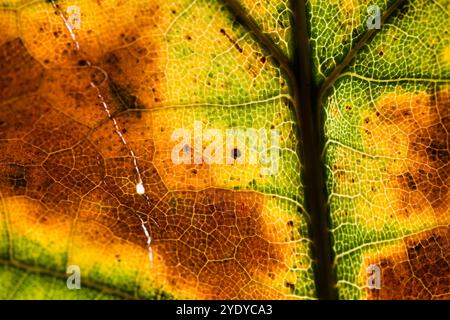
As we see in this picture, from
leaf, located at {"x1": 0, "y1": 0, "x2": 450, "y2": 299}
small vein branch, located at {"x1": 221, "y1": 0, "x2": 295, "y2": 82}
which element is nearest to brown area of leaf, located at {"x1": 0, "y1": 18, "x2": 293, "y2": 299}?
leaf, located at {"x1": 0, "y1": 0, "x2": 450, "y2": 299}

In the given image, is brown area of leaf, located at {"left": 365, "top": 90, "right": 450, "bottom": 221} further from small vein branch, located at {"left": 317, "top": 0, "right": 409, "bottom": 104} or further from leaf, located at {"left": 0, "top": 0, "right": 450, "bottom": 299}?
small vein branch, located at {"left": 317, "top": 0, "right": 409, "bottom": 104}

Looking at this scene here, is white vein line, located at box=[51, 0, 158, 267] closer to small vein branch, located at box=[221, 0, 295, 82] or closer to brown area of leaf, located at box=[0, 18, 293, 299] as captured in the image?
brown area of leaf, located at box=[0, 18, 293, 299]

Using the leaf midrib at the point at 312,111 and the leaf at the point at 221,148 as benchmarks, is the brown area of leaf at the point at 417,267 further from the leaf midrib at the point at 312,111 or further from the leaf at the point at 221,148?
the leaf midrib at the point at 312,111

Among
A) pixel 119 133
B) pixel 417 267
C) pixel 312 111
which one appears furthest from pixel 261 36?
pixel 417 267

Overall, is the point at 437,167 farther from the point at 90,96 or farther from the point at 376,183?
the point at 90,96

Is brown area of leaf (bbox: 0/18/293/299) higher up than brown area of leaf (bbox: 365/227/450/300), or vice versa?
brown area of leaf (bbox: 0/18/293/299)

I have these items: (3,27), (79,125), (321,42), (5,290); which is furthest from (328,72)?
(5,290)

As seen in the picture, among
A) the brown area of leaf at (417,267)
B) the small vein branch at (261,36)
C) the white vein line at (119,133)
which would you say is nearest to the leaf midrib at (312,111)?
the small vein branch at (261,36)

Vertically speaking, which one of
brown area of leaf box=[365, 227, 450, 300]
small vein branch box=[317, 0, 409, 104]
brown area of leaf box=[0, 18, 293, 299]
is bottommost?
brown area of leaf box=[365, 227, 450, 300]
